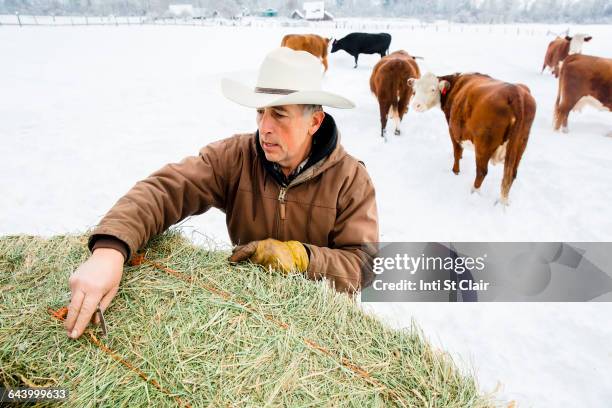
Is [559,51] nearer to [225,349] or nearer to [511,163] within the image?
[511,163]

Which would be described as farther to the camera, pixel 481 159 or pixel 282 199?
pixel 481 159

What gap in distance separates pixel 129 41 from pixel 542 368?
85.1 ft

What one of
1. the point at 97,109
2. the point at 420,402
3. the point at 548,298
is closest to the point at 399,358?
the point at 420,402

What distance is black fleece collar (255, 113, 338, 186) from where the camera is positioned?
185 cm

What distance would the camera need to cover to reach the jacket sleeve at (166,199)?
1.28 meters

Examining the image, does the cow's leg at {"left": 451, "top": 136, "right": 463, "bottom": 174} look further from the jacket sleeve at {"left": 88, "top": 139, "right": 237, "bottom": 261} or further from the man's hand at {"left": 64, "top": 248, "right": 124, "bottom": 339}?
the man's hand at {"left": 64, "top": 248, "right": 124, "bottom": 339}

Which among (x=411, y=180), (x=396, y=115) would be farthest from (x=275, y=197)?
(x=396, y=115)

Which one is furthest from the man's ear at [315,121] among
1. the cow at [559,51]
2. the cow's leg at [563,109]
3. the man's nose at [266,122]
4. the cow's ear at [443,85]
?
the cow at [559,51]

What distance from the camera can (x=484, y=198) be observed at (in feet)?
19.0

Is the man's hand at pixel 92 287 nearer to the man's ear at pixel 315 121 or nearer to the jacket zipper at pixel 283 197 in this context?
the jacket zipper at pixel 283 197

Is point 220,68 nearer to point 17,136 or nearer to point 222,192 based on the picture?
point 17,136

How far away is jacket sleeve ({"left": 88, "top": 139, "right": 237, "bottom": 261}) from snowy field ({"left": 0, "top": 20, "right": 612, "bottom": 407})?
0.84ft

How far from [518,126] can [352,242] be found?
414 centimetres

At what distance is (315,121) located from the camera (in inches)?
74.7
